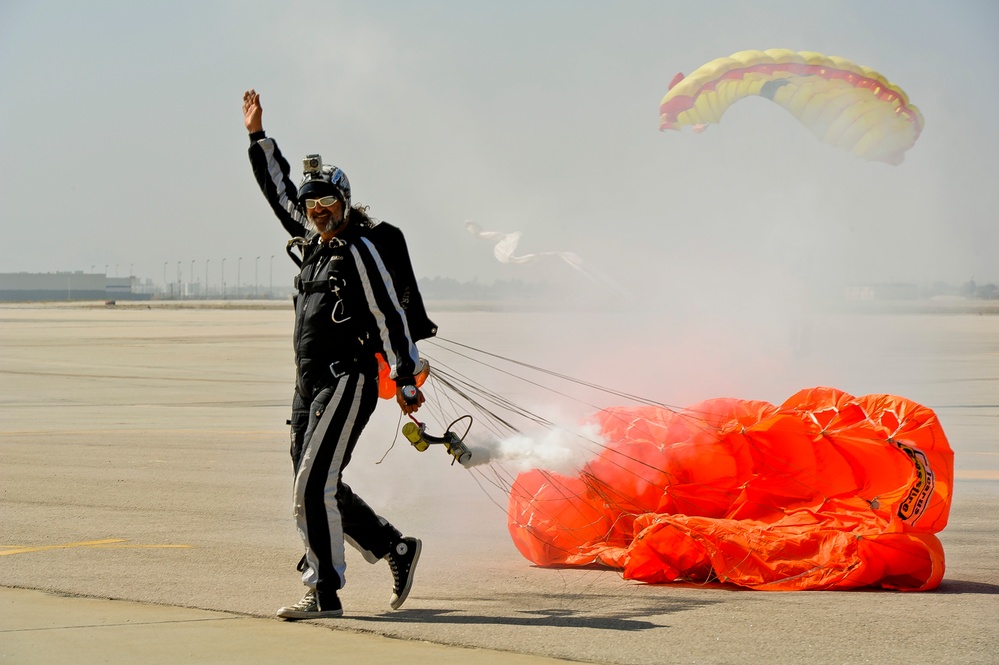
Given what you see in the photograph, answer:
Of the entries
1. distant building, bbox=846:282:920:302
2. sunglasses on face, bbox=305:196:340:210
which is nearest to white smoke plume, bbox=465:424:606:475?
sunglasses on face, bbox=305:196:340:210

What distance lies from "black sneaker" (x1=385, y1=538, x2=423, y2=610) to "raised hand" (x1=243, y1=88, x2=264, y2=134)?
216cm

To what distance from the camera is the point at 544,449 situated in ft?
20.2

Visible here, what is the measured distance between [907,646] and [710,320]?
68.4ft

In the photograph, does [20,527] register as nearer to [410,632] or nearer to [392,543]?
[392,543]

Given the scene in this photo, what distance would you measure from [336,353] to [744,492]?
7.95 feet

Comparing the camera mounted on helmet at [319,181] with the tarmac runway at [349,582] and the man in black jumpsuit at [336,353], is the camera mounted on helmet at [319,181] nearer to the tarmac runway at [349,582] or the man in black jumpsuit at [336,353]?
the man in black jumpsuit at [336,353]

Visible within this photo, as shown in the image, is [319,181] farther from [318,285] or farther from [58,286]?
[58,286]

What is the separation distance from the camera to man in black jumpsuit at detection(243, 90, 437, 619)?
5.09m

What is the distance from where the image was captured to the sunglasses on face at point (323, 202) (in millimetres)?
5262

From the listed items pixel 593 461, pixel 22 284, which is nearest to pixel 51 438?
pixel 593 461

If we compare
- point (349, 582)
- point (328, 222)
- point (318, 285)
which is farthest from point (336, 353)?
point (349, 582)

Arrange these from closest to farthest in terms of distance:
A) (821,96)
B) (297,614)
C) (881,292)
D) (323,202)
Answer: (297,614) → (323,202) → (821,96) → (881,292)

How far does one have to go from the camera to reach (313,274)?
17.2 feet

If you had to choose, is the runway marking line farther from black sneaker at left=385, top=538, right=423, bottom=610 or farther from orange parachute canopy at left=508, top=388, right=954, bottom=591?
orange parachute canopy at left=508, top=388, right=954, bottom=591
